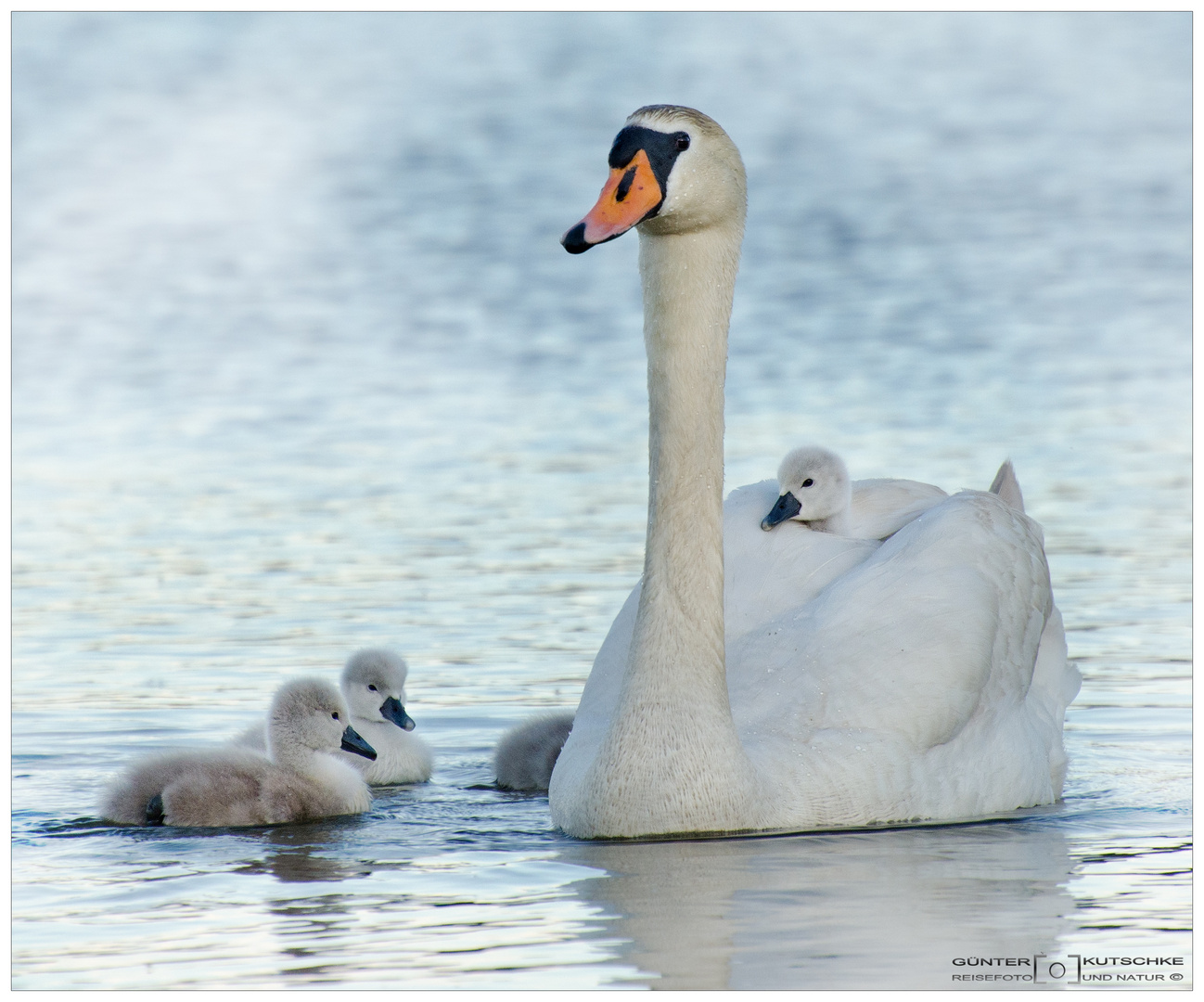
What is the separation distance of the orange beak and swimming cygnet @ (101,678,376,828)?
2.57 metres

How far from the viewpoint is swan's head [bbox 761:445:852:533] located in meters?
9.11

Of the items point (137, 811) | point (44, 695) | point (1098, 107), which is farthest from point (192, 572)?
point (1098, 107)

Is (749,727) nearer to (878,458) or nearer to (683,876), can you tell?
(683,876)

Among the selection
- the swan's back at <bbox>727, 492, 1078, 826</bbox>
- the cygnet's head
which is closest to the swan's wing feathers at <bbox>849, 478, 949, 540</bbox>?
the swan's back at <bbox>727, 492, 1078, 826</bbox>

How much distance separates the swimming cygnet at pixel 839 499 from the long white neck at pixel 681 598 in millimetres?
1558

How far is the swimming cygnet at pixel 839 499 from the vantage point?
9.15 metres

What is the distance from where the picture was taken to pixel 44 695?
9922 millimetres

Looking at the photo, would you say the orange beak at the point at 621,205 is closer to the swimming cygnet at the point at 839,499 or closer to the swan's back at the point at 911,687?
the swan's back at the point at 911,687

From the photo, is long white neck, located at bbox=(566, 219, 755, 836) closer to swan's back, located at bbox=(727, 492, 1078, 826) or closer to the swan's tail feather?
swan's back, located at bbox=(727, 492, 1078, 826)

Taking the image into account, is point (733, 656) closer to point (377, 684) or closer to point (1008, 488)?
point (377, 684)

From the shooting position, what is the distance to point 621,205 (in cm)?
699

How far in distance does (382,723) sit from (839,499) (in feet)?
7.16

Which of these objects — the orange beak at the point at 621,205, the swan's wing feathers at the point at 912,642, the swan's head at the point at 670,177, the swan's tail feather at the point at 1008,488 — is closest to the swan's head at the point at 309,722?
the swan's wing feathers at the point at 912,642

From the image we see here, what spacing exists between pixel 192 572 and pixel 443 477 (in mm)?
2518
